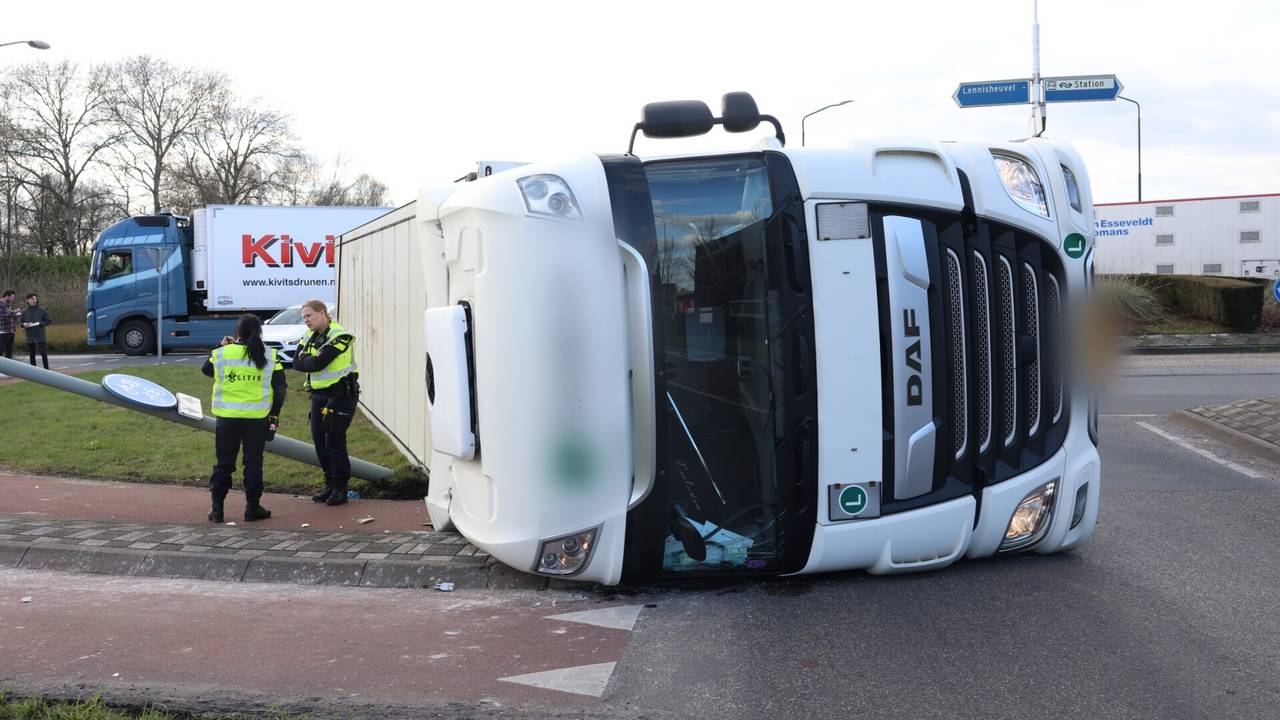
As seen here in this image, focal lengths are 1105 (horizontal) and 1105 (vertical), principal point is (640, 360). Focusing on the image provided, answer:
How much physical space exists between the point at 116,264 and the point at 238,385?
79.0 feet

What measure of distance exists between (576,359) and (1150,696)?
8.87ft

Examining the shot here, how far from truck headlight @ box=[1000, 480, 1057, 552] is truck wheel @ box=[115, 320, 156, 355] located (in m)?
27.8

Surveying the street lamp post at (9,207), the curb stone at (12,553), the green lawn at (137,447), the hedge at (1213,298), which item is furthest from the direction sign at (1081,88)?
the street lamp post at (9,207)

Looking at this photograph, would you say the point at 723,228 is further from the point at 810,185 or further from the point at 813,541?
the point at 813,541

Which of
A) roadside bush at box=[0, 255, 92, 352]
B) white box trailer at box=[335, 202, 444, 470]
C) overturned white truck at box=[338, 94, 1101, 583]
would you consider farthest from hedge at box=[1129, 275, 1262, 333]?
roadside bush at box=[0, 255, 92, 352]

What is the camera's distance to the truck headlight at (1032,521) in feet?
18.9

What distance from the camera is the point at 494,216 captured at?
5188 mm

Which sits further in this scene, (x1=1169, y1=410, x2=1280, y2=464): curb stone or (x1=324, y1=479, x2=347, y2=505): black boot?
(x1=1169, y1=410, x2=1280, y2=464): curb stone

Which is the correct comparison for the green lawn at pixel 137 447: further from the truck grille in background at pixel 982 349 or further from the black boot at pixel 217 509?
the truck grille in background at pixel 982 349

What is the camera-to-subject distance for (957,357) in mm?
5480

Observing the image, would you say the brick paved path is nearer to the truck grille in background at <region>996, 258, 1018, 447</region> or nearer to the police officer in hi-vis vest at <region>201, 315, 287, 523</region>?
the police officer in hi-vis vest at <region>201, 315, 287, 523</region>

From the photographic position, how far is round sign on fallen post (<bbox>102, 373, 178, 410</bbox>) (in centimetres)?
727

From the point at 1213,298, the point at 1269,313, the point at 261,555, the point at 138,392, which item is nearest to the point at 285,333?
the point at 138,392

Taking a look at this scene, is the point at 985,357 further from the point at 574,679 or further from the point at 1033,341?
the point at 574,679
